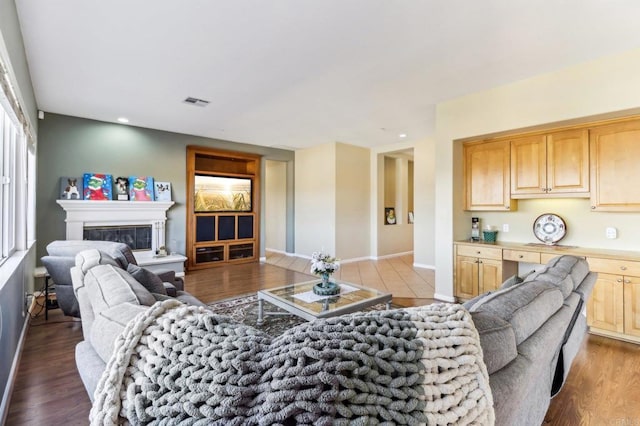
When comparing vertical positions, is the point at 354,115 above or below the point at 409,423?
above

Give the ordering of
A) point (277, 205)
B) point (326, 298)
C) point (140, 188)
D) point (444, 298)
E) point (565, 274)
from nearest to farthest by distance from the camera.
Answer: point (565, 274) < point (326, 298) < point (444, 298) < point (140, 188) < point (277, 205)

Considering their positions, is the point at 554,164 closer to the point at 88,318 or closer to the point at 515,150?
the point at 515,150

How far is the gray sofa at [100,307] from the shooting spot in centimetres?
94

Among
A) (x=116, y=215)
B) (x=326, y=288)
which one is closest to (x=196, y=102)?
(x=116, y=215)

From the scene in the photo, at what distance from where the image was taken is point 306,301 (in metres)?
2.95

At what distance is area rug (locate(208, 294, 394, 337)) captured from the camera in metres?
3.21

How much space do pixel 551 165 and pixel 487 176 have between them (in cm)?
69

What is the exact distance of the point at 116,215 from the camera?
526 centimetres

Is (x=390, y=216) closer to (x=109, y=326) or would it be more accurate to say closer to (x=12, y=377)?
(x=12, y=377)

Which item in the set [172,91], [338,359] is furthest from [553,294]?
[172,91]

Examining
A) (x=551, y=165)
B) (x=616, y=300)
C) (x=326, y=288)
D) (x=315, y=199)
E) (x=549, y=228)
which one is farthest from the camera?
(x=315, y=199)

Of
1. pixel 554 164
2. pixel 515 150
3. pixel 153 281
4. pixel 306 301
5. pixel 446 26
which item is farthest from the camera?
pixel 515 150

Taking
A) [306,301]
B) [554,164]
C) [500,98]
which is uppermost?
[500,98]

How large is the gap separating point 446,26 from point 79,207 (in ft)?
18.3
